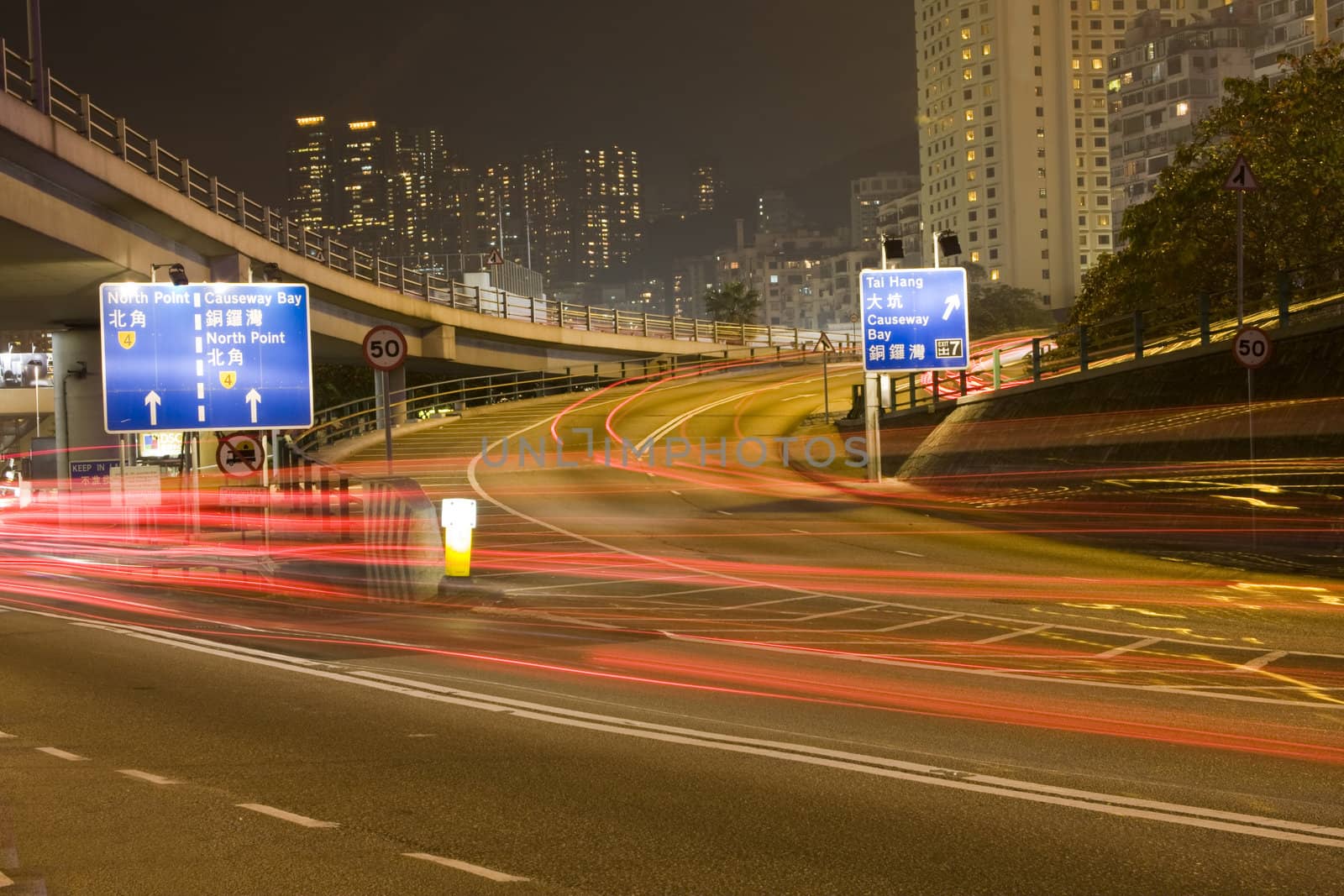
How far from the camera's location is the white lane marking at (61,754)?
343 inches

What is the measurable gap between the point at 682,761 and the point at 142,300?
1974 centimetres

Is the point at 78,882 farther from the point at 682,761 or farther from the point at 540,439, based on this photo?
the point at 540,439

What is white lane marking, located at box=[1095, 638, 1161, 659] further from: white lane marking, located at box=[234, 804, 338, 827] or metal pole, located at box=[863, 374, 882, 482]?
metal pole, located at box=[863, 374, 882, 482]

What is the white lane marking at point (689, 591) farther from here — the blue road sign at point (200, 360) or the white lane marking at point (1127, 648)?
the blue road sign at point (200, 360)

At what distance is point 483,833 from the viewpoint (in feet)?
22.4

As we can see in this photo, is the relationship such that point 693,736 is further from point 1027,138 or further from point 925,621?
point 1027,138

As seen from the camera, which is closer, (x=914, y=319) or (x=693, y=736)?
(x=693, y=736)

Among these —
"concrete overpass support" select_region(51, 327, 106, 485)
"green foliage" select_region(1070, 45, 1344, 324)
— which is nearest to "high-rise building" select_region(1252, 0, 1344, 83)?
"green foliage" select_region(1070, 45, 1344, 324)

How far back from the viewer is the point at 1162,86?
159125 millimetres

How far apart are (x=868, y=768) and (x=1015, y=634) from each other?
6.15 meters

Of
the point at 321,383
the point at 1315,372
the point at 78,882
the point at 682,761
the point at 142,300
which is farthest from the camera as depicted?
the point at 321,383

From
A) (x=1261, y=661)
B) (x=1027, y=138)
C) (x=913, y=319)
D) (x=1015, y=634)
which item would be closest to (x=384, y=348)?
(x=1015, y=634)

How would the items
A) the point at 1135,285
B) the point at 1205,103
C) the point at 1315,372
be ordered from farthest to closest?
the point at 1205,103 < the point at 1135,285 < the point at 1315,372

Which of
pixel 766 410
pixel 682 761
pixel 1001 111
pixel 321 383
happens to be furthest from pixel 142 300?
pixel 1001 111
